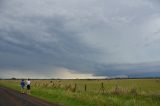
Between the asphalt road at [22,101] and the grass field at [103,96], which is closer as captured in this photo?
the grass field at [103,96]

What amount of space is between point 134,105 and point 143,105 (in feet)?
2.05

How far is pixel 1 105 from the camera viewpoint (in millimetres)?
23469

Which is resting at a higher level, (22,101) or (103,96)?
(103,96)

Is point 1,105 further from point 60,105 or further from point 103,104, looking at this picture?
point 103,104

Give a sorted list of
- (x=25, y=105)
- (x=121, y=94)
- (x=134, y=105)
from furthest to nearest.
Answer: (x=121, y=94), (x=25, y=105), (x=134, y=105)

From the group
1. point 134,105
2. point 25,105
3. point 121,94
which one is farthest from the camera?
point 121,94

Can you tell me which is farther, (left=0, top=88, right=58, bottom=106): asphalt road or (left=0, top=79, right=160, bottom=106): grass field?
(left=0, top=88, right=58, bottom=106): asphalt road

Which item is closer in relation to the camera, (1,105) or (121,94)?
(1,105)

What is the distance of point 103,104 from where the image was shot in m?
23.1

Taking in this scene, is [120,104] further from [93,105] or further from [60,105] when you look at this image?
[60,105]

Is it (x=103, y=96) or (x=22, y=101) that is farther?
(x=103, y=96)

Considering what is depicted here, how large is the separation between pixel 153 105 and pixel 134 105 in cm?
150

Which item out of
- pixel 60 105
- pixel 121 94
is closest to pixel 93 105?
pixel 60 105

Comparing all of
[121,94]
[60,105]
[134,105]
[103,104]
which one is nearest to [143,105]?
[134,105]
